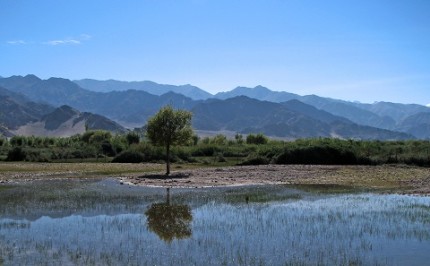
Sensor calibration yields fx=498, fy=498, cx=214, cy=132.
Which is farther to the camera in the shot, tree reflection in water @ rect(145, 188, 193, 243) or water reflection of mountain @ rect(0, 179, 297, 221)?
water reflection of mountain @ rect(0, 179, 297, 221)

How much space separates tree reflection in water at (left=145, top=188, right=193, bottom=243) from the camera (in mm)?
21328

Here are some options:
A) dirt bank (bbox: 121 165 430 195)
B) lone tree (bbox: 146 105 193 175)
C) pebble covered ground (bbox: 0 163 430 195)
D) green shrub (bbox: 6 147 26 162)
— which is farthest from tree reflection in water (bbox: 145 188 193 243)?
green shrub (bbox: 6 147 26 162)

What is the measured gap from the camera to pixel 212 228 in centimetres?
2233

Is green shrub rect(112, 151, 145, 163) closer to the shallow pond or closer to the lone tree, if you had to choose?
the lone tree

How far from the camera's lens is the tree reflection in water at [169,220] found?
21.3 meters

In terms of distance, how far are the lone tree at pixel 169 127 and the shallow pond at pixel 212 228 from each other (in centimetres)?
1621

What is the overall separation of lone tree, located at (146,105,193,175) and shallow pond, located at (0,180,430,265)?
16.2m

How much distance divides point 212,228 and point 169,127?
3005 cm

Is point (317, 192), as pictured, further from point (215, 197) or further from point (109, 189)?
point (109, 189)

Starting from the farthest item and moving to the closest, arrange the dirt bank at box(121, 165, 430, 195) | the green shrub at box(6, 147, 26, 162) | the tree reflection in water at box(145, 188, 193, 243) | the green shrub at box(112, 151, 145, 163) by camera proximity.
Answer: the green shrub at box(6, 147, 26, 162)
the green shrub at box(112, 151, 145, 163)
the dirt bank at box(121, 165, 430, 195)
the tree reflection in water at box(145, 188, 193, 243)

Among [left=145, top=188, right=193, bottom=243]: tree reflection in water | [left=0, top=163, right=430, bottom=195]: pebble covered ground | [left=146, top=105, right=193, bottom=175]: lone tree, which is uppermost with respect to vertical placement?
[left=146, top=105, right=193, bottom=175]: lone tree

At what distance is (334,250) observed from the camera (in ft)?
59.5

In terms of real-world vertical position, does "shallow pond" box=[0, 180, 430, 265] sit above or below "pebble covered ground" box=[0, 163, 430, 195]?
below

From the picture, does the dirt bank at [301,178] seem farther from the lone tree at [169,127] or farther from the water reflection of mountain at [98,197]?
the water reflection of mountain at [98,197]
